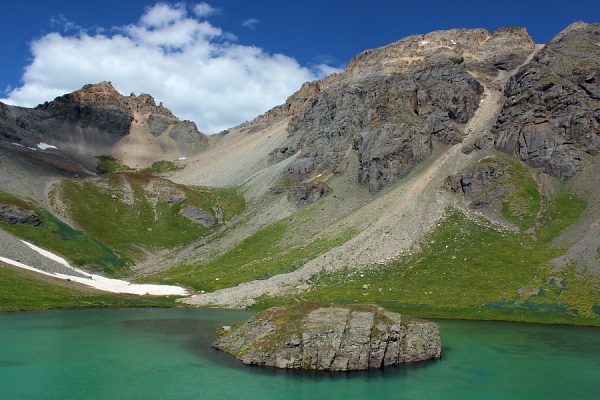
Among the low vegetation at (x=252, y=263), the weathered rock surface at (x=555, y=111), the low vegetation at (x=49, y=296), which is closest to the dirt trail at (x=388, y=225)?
the low vegetation at (x=252, y=263)

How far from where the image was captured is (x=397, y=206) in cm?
10531

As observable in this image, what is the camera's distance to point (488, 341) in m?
52.2

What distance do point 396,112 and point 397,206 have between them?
46931mm

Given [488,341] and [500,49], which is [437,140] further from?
[488,341]

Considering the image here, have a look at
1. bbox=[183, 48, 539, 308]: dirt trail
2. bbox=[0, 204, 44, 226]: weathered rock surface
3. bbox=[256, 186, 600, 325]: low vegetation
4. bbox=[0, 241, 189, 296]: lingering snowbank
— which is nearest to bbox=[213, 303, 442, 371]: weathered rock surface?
bbox=[256, 186, 600, 325]: low vegetation

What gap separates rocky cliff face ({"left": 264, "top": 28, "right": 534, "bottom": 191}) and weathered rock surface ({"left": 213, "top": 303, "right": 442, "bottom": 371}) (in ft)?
264

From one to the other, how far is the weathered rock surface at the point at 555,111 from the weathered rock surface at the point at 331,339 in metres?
81.5

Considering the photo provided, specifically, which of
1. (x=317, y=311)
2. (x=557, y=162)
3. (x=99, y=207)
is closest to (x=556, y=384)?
(x=317, y=311)

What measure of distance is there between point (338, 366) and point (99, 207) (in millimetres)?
113348

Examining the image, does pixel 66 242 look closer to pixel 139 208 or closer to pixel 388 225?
pixel 139 208

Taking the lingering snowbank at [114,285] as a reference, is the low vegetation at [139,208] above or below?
above

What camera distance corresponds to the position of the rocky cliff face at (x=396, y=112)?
130625 mm

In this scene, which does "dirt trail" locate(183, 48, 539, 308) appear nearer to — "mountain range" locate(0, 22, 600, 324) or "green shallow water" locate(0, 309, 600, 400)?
"mountain range" locate(0, 22, 600, 324)

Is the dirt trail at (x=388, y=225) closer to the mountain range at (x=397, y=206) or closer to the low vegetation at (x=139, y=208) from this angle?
the mountain range at (x=397, y=206)
